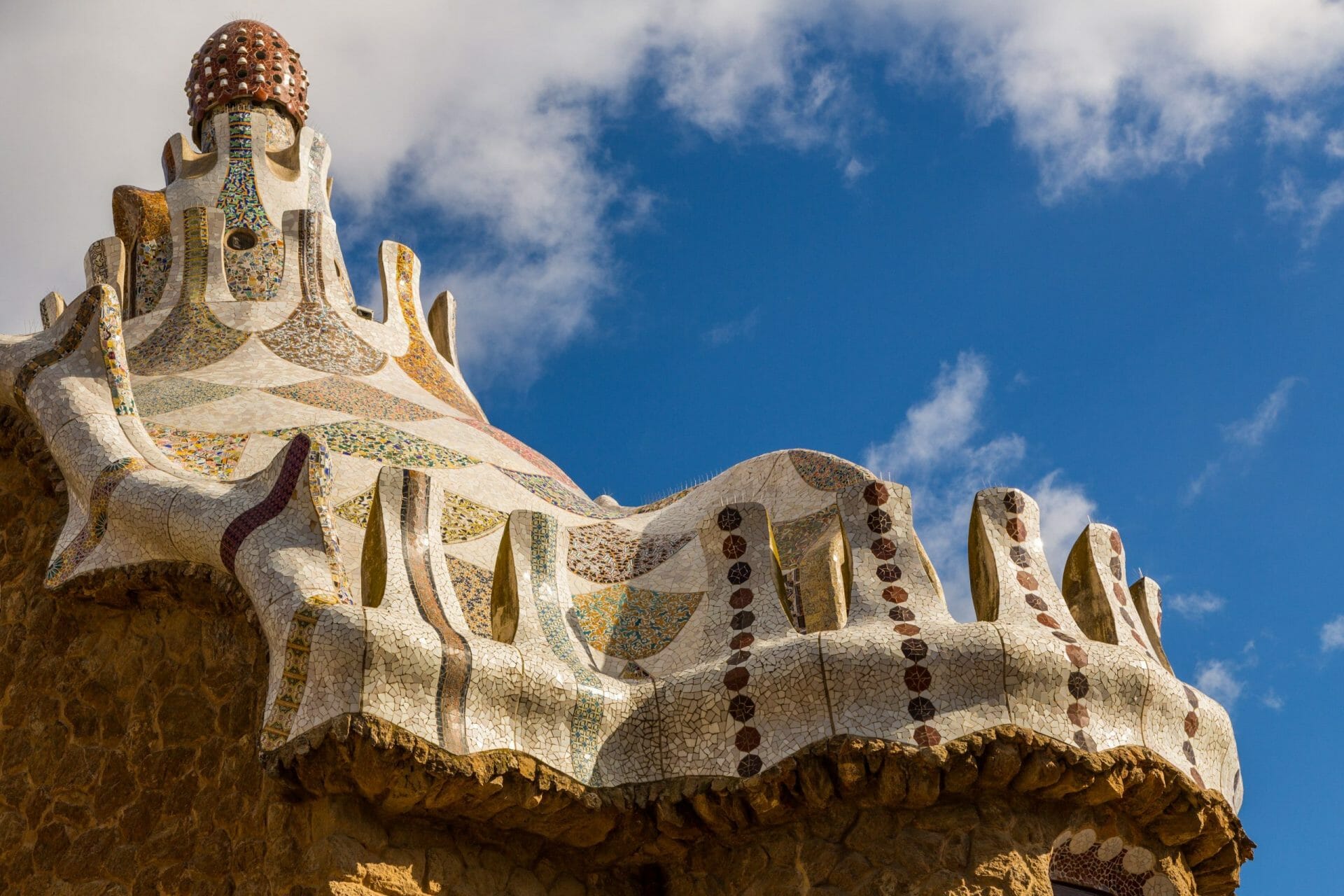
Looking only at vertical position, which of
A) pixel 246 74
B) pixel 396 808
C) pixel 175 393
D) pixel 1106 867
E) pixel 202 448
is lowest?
pixel 1106 867

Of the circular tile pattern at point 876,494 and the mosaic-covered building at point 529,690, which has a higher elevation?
the circular tile pattern at point 876,494

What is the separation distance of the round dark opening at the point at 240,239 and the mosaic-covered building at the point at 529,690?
1.98 m

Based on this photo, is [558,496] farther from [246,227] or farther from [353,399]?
[246,227]

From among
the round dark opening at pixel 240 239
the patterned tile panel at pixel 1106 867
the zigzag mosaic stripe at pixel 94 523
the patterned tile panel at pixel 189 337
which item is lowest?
the patterned tile panel at pixel 1106 867

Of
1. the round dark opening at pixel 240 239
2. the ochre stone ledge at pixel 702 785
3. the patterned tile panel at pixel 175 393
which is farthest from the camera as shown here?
the round dark opening at pixel 240 239

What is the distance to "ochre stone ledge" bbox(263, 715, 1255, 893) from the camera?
17.4 feet

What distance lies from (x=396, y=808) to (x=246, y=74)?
5692 mm

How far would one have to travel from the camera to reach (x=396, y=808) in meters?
5.41

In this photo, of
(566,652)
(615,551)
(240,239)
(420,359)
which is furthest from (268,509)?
(240,239)

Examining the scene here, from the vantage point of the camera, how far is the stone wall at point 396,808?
5.39m

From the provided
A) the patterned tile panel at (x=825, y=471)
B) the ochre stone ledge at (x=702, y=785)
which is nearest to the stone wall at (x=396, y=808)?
the ochre stone ledge at (x=702, y=785)

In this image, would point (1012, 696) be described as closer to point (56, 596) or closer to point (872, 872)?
point (872, 872)

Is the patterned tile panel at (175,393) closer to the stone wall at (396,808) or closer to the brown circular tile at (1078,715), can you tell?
the stone wall at (396,808)

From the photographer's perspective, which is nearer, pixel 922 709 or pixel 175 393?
pixel 922 709
